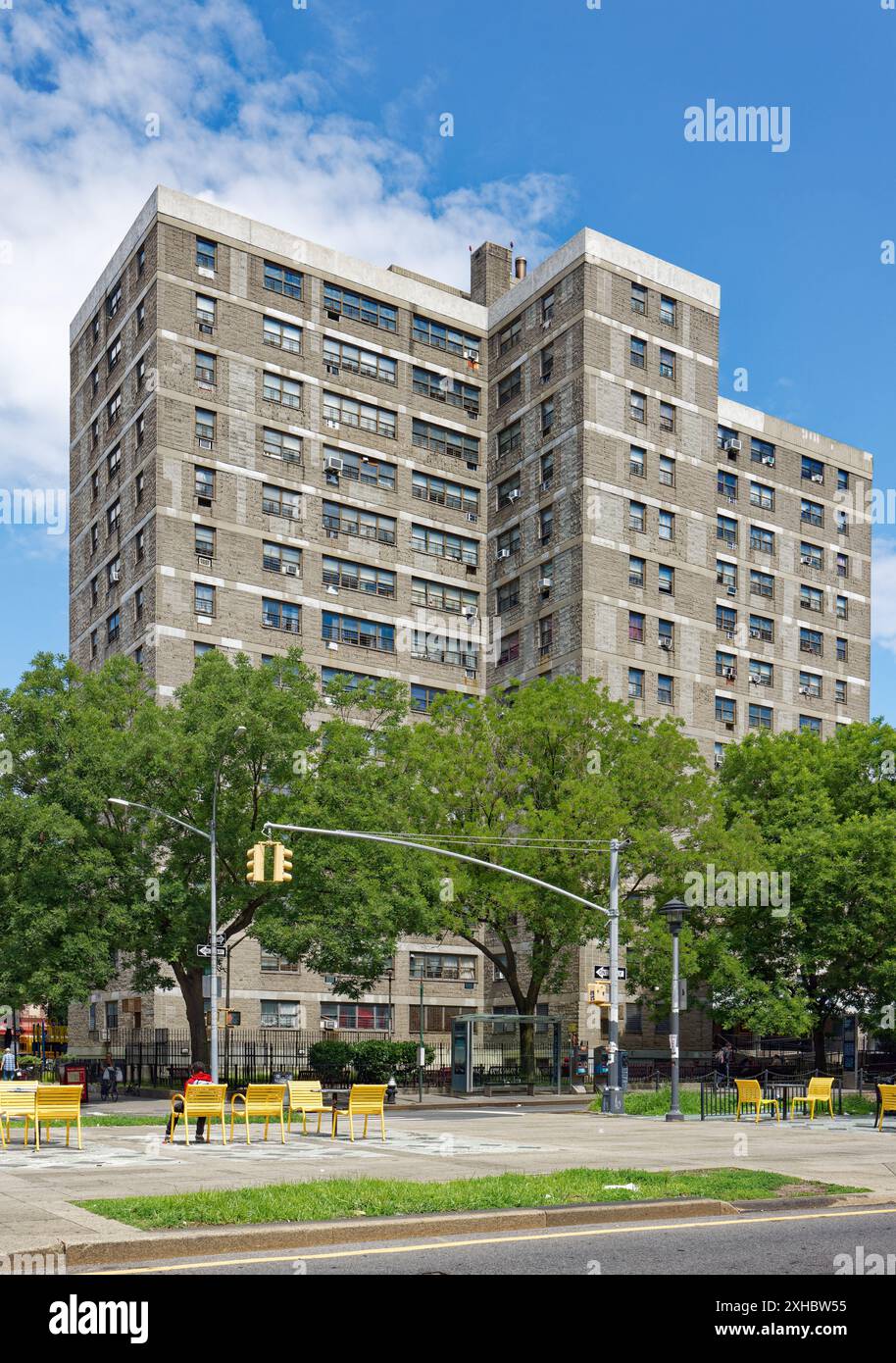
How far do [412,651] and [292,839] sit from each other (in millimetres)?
27948

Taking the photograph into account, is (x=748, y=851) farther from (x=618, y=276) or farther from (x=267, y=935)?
(x=618, y=276)

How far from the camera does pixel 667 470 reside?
71812mm

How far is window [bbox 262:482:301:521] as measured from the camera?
66500mm

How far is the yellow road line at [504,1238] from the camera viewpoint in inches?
439

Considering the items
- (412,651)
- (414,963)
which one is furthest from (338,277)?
(414,963)

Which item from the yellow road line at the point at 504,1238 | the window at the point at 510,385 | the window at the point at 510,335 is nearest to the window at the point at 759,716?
the window at the point at 510,385

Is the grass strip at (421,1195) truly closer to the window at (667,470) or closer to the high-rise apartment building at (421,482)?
the high-rise apartment building at (421,482)

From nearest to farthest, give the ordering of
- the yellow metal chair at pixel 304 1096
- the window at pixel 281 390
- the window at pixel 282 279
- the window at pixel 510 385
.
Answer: the yellow metal chair at pixel 304 1096 → the window at pixel 281 390 → the window at pixel 282 279 → the window at pixel 510 385

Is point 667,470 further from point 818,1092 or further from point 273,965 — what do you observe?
point 818,1092

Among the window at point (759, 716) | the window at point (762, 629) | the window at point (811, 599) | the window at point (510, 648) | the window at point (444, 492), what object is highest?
the window at point (444, 492)

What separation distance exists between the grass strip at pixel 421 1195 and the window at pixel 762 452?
67148 mm

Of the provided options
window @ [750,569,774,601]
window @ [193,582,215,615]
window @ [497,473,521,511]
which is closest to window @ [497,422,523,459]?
window @ [497,473,521,511]

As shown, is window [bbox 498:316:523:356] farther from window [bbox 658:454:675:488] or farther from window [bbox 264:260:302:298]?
window [bbox 264:260:302:298]

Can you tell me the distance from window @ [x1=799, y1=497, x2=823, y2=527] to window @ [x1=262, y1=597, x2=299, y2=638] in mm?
32079
